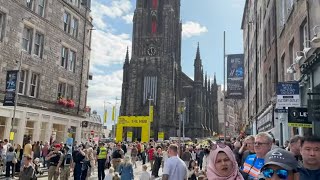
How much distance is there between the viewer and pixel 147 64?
7150 cm

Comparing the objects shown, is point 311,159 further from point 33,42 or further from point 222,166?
point 33,42

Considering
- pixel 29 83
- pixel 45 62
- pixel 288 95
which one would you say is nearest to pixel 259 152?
pixel 288 95

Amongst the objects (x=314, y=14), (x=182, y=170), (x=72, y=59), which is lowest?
(x=182, y=170)

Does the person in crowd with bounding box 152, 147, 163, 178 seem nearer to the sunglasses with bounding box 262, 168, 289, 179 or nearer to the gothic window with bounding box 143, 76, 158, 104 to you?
the sunglasses with bounding box 262, 168, 289, 179

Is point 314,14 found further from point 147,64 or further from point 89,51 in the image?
point 147,64

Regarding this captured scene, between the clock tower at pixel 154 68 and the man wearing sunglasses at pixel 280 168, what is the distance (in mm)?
62161

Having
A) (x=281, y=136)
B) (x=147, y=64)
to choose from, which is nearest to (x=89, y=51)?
(x=281, y=136)

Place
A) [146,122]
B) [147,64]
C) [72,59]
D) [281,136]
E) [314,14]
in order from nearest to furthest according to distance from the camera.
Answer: [314,14] < [281,136] < [72,59] < [146,122] < [147,64]

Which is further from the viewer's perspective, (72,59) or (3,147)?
(72,59)

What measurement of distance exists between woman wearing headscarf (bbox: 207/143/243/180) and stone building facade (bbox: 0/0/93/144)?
18.7 metres

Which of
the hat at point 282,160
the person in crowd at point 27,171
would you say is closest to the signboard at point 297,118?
the person in crowd at point 27,171

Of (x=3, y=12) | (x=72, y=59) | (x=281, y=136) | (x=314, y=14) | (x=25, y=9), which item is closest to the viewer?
(x=314, y=14)

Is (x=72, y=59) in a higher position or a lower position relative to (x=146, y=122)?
higher

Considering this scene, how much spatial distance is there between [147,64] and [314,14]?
204ft
